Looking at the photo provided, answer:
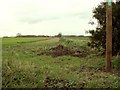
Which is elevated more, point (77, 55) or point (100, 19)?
point (100, 19)

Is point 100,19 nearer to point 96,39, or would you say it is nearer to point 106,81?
point 96,39

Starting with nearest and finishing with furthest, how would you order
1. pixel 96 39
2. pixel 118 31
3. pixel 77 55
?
pixel 118 31, pixel 96 39, pixel 77 55

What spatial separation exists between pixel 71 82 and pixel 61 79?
352 mm

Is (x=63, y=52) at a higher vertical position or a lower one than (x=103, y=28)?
lower

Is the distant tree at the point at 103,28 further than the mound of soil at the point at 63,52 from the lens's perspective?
No

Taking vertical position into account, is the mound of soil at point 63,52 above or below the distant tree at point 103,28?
below

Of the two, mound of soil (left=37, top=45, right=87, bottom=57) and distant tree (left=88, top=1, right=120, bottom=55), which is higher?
distant tree (left=88, top=1, right=120, bottom=55)

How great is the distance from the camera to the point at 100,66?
50.4 feet

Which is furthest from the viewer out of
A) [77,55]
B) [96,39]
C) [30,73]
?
[77,55]

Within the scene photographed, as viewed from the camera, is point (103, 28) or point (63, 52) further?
point (63, 52)

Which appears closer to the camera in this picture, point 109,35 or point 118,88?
point 118,88

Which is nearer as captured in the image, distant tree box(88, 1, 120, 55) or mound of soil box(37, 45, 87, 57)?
distant tree box(88, 1, 120, 55)

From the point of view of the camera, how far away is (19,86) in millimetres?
10492

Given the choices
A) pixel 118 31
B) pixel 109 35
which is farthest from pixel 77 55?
pixel 109 35
